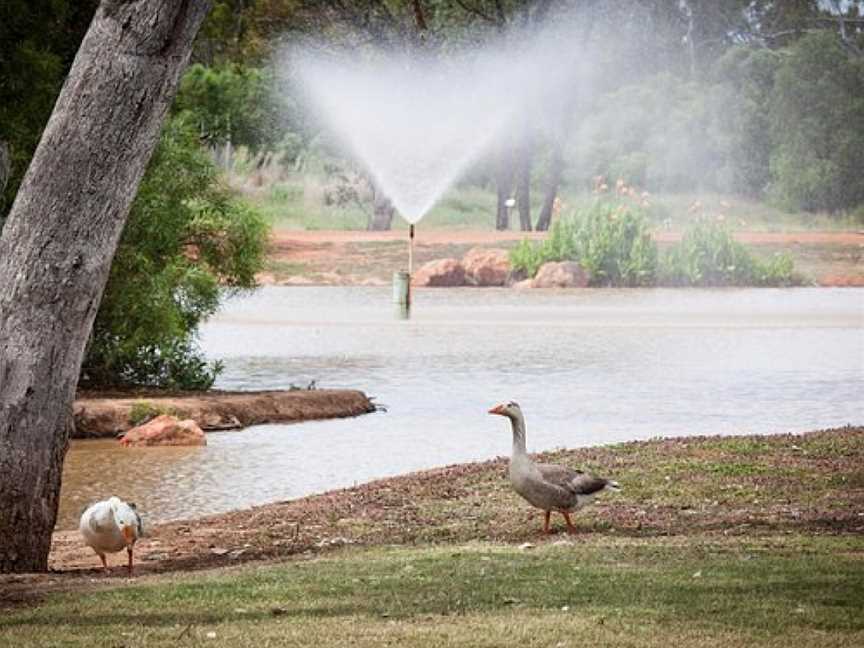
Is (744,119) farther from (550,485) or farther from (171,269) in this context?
(550,485)

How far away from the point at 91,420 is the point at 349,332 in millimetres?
12372

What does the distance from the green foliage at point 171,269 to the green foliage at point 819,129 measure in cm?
3270

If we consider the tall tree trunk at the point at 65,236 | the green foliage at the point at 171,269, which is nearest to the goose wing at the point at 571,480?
the tall tree trunk at the point at 65,236

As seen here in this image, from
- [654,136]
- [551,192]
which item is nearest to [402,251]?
[551,192]

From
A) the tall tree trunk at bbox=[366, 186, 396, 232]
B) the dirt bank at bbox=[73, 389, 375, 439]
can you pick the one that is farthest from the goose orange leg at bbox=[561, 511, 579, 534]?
the tall tree trunk at bbox=[366, 186, 396, 232]

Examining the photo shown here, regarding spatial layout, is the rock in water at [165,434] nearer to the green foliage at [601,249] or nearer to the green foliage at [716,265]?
the green foliage at [601,249]

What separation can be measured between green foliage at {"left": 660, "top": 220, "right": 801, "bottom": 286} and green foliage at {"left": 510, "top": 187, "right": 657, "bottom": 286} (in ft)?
1.65

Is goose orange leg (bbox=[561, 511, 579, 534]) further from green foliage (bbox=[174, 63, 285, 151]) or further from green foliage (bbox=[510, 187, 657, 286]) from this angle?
green foliage (bbox=[174, 63, 285, 151])

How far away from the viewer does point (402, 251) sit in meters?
44.9

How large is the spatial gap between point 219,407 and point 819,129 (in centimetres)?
3721

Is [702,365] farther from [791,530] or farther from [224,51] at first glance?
[224,51]

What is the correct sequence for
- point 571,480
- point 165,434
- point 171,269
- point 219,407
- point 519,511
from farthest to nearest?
point 171,269 < point 219,407 < point 165,434 < point 519,511 < point 571,480

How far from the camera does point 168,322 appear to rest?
67.3 ft

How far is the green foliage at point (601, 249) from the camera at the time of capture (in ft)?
139
